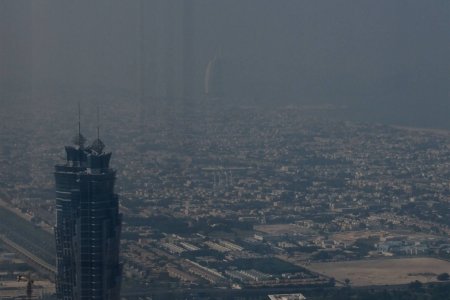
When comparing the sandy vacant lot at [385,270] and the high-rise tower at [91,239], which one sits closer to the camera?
the high-rise tower at [91,239]

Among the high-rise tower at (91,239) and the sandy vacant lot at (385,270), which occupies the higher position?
the high-rise tower at (91,239)

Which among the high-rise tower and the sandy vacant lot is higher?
the high-rise tower

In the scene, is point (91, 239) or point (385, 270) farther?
point (385, 270)

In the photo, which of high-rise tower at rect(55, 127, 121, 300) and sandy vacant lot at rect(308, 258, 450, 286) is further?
sandy vacant lot at rect(308, 258, 450, 286)

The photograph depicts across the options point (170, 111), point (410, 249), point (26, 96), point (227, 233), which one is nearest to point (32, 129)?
point (26, 96)
